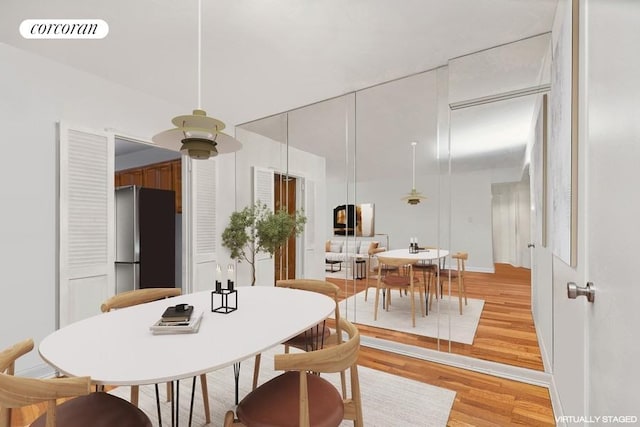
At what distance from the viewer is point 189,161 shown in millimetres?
3754

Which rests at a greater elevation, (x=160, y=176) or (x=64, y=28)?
(x=64, y=28)

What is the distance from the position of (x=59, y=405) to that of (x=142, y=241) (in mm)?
2763

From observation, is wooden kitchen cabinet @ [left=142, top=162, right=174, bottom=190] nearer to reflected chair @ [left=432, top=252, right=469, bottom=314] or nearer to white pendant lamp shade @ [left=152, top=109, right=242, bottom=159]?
white pendant lamp shade @ [left=152, top=109, right=242, bottom=159]

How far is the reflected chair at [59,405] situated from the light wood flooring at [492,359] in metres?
0.87

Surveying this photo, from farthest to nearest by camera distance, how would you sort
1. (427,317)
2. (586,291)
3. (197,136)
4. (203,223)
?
(203,223), (427,317), (197,136), (586,291)

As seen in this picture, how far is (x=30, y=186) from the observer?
2494mm

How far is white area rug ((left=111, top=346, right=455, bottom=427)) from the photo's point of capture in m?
1.92

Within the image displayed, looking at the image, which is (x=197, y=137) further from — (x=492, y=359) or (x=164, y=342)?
(x=492, y=359)

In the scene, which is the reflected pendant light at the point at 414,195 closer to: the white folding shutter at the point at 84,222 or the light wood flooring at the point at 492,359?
the light wood flooring at the point at 492,359

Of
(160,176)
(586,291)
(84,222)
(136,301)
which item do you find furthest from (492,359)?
(160,176)

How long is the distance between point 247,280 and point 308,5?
350 centimetres

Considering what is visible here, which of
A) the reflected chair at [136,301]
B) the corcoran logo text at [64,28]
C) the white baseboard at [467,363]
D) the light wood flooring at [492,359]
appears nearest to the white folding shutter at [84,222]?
the corcoran logo text at [64,28]

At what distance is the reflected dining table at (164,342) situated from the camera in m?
1.01

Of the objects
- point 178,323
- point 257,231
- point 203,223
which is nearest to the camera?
point 178,323
